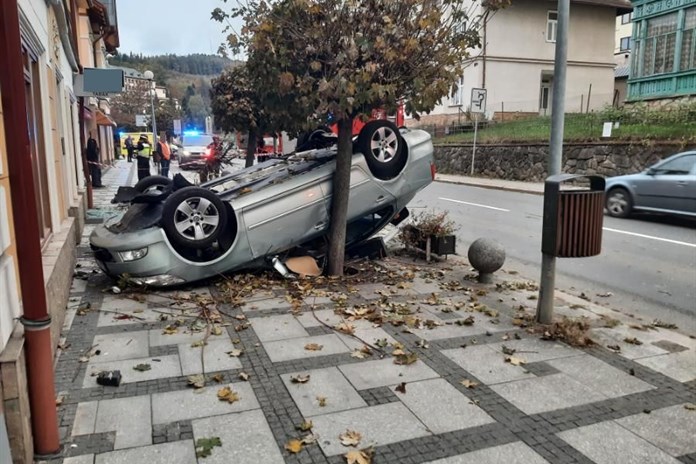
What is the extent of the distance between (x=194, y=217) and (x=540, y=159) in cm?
1934

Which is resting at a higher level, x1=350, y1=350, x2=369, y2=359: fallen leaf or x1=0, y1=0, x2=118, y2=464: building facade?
x1=0, y1=0, x2=118, y2=464: building facade

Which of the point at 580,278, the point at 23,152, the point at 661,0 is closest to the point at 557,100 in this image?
the point at 580,278

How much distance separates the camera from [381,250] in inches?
317

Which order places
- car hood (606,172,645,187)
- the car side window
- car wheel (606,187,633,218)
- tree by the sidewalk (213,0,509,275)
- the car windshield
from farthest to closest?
the car windshield < car wheel (606,187,633,218) < car hood (606,172,645,187) < the car side window < tree by the sidewalk (213,0,509,275)

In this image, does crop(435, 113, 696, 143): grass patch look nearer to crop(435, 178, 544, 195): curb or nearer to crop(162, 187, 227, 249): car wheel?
crop(435, 178, 544, 195): curb

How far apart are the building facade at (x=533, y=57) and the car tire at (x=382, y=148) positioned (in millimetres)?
25220

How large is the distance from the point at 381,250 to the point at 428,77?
2673 millimetres

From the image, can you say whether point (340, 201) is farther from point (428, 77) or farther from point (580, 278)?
point (580, 278)

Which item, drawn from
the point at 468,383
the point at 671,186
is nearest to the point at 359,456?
the point at 468,383

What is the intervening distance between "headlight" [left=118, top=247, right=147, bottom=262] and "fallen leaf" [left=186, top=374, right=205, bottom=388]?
2373 mm

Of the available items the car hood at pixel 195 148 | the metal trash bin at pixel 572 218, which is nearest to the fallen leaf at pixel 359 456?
the metal trash bin at pixel 572 218

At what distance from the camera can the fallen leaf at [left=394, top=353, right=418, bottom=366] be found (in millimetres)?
4379

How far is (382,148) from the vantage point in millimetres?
7402

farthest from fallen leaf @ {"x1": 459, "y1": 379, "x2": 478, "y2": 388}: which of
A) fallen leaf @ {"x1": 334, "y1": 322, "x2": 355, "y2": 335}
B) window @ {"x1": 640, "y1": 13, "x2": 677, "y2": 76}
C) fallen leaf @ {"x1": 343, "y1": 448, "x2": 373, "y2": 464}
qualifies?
window @ {"x1": 640, "y1": 13, "x2": 677, "y2": 76}
